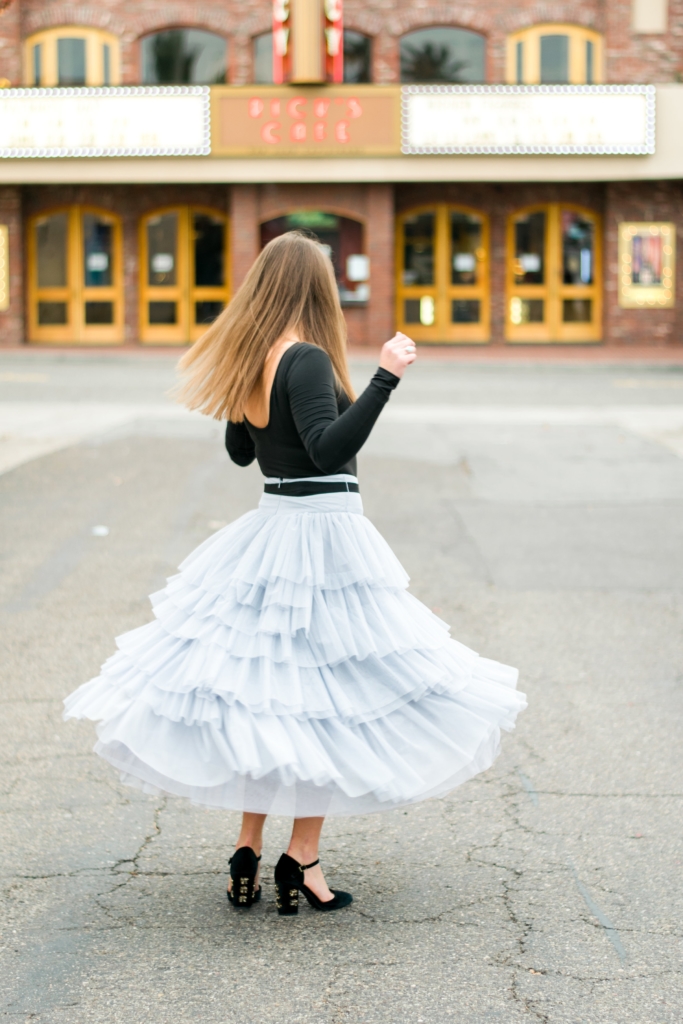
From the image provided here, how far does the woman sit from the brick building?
23.2m

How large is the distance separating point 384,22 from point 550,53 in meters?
3.55

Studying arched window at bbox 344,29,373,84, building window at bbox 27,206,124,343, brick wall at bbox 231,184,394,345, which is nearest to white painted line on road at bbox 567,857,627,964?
brick wall at bbox 231,184,394,345

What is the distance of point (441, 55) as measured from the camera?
27031mm

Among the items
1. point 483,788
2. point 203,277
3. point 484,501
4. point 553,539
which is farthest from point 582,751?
point 203,277

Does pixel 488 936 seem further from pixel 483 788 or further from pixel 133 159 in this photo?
pixel 133 159

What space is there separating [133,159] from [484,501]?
18.3m

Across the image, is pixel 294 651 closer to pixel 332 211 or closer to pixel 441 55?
pixel 332 211

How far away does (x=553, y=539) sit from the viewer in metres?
8.98

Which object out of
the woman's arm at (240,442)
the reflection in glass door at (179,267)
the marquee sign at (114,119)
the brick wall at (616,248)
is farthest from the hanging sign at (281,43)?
the woman's arm at (240,442)

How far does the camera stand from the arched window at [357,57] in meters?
26.9

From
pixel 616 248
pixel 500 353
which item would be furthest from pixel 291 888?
pixel 616 248

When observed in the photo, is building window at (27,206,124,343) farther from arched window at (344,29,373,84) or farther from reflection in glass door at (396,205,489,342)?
reflection in glass door at (396,205,489,342)

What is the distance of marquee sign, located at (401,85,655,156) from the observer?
2556cm

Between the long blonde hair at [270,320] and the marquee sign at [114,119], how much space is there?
23.4m
